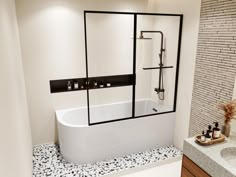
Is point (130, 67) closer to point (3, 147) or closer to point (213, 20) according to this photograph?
point (213, 20)

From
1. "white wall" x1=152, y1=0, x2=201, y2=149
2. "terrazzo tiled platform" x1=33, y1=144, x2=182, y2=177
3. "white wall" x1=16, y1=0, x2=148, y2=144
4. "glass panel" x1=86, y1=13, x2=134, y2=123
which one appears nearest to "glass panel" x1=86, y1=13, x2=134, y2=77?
"glass panel" x1=86, y1=13, x2=134, y2=123

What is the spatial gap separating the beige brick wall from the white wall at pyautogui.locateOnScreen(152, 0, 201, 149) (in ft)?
0.37

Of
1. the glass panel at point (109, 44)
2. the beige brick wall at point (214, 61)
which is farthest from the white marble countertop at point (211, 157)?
the glass panel at point (109, 44)

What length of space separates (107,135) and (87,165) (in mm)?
528

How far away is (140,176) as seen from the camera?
281cm

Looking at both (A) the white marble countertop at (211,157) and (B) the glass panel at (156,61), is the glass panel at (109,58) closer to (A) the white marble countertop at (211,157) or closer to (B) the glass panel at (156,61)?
(B) the glass panel at (156,61)

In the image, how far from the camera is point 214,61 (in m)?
2.54

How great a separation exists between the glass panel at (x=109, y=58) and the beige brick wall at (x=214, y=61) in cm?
135

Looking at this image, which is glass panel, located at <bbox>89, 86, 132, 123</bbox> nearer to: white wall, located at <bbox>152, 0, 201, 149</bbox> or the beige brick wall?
white wall, located at <bbox>152, 0, 201, 149</bbox>

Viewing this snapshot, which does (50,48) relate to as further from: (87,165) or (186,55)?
(186,55)

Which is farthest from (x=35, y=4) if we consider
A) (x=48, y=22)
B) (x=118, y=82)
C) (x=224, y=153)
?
(x=224, y=153)

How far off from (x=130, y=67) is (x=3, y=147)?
2.83m

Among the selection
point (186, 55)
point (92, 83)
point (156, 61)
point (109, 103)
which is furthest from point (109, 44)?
point (186, 55)

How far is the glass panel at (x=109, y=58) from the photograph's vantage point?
11.3ft
